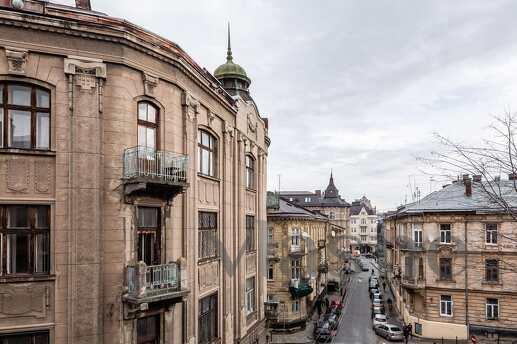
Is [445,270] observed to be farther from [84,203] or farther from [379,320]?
[84,203]

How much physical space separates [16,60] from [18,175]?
2873 mm

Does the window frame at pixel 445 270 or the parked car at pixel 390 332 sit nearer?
the window frame at pixel 445 270

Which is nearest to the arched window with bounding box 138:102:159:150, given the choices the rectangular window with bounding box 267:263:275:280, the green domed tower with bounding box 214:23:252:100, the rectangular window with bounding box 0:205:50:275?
the rectangular window with bounding box 0:205:50:275

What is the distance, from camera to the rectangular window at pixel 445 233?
3662cm

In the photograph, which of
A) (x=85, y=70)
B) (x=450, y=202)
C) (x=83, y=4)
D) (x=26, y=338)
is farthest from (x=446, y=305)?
(x=83, y=4)

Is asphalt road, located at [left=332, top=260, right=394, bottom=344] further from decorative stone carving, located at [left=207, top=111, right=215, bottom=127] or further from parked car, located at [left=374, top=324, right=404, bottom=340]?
decorative stone carving, located at [left=207, top=111, right=215, bottom=127]

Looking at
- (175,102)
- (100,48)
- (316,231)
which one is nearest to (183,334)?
(175,102)

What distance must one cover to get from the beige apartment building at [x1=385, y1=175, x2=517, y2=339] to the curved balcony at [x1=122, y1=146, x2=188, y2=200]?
28562 millimetres

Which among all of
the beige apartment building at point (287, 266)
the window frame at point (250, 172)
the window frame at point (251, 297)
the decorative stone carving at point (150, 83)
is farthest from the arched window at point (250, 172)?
the beige apartment building at point (287, 266)

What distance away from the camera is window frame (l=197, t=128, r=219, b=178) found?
54.8ft

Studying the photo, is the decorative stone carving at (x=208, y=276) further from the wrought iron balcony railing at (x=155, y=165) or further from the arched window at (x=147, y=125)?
the arched window at (x=147, y=125)

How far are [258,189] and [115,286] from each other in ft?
44.7

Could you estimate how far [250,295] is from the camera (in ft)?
76.3

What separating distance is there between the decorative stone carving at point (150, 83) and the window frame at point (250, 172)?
10099 millimetres
